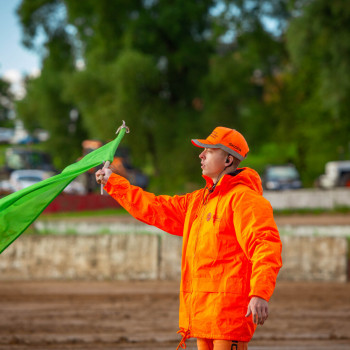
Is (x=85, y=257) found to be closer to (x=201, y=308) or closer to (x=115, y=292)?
(x=115, y=292)

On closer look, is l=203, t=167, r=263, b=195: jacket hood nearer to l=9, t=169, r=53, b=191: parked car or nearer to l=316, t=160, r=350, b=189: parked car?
l=9, t=169, r=53, b=191: parked car

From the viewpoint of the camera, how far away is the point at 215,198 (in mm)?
4375

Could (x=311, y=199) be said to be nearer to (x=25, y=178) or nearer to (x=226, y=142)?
(x=25, y=178)

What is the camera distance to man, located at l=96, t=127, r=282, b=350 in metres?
4.02

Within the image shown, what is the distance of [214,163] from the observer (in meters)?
4.44

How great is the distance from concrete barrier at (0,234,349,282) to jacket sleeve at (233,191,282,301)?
31.8 feet

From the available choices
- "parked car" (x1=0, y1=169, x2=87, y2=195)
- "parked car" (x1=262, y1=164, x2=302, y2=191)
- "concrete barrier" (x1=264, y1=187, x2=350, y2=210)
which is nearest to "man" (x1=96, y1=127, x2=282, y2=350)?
"concrete barrier" (x1=264, y1=187, x2=350, y2=210)

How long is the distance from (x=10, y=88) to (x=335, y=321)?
124870 millimetres

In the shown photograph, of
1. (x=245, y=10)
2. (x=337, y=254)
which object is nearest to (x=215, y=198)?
(x=337, y=254)

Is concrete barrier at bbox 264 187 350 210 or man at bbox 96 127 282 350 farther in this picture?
concrete barrier at bbox 264 187 350 210

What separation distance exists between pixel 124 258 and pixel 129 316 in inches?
151

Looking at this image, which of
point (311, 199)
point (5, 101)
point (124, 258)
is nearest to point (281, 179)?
point (311, 199)

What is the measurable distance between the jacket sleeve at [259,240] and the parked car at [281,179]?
1373 inches

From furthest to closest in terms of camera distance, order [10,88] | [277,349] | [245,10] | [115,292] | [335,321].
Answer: [10,88] → [245,10] → [115,292] → [335,321] → [277,349]
